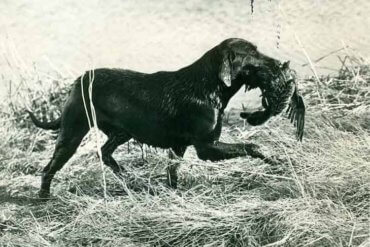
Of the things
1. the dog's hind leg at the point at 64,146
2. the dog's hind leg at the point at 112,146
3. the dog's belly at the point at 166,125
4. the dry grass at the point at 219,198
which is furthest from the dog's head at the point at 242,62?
the dog's hind leg at the point at 64,146

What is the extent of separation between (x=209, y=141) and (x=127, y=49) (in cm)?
250

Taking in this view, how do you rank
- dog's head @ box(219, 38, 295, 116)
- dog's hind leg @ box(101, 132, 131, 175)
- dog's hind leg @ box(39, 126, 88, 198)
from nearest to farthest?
1. dog's head @ box(219, 38, 295, 116)
2. dog's hind leg @ box(39, 126, 88, 198)
3. dog's hind leg @ box(101, 132, 131, 175)

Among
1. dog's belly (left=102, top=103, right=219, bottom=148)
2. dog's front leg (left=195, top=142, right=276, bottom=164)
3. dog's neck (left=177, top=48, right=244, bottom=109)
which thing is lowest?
dog's front leg (left=195, top=142, right=276, bottom=164)

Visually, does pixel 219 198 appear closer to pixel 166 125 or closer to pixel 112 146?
pixel 166 125

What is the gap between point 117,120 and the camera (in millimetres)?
4992

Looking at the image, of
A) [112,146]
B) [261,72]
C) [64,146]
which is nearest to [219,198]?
[261,72]

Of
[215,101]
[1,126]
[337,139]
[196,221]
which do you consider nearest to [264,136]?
[337,139]

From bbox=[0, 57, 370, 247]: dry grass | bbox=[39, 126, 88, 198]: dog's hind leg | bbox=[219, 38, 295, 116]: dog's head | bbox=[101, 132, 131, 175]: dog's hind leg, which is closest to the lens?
bbox=[0, 57, 370, 247]: dry grass

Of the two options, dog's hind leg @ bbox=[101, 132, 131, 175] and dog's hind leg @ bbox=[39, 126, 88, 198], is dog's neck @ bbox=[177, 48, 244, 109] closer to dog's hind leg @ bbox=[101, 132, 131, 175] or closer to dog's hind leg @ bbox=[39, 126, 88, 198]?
dog's hind leg @ bbox=[101, 132, 131, 175]

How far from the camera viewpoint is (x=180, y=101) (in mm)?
4848

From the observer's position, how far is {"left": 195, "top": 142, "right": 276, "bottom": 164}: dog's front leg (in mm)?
4734

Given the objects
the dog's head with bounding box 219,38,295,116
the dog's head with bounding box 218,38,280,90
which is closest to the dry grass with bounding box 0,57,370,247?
the dog's head with bounding box 219,38,295,116

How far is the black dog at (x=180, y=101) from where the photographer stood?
15.4 ft

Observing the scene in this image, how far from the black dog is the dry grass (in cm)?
20
